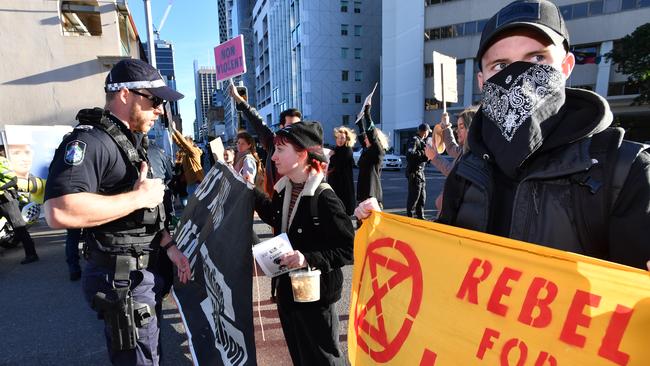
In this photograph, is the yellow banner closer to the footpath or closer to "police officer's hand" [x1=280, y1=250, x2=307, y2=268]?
"police officer's hand" [x1=280, y1=250, x2=307, y2=268]

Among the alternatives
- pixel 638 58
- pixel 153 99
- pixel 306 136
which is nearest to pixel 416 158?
pixel 306 136

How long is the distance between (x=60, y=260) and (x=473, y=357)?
6788 millimetres

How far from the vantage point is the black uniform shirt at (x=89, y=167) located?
69.5 inches

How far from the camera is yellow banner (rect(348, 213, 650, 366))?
3.13 feet

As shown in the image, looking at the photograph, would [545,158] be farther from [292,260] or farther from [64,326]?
[64,326]

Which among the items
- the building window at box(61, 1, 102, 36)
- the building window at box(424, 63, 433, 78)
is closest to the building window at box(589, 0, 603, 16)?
the building window at box(424, 63, 433, 78)

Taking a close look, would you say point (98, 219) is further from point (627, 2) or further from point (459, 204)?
point (627, 2)

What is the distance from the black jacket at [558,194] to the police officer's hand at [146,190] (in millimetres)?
1683

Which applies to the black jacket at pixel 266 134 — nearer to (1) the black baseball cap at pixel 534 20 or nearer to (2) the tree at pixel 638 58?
(1) the black baseball cap at pixel 534 20

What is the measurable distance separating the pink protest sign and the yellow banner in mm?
5357

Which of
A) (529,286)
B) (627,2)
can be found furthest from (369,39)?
(529,286)

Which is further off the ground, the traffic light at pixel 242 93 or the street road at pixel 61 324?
the traffic light at pixel 242 93

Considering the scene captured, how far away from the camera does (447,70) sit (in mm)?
3998

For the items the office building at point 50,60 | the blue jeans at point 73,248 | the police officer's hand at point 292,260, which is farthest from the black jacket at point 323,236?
the office building at point 50,60
